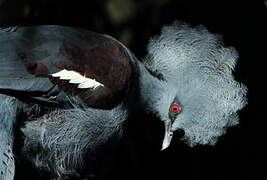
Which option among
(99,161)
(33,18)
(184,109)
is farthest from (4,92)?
(33,18)

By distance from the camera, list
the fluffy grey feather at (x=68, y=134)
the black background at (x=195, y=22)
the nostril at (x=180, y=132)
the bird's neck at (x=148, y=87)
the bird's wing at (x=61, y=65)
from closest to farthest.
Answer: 1. the bird's wing at (x=61, y=65)
2. the fluffy grey feather at (x=68, y=134)
3. the bird's neck at (x=148, y=87)
4. the nostril at (x=180, y=132)
5. the black background at (x=195, y=22)

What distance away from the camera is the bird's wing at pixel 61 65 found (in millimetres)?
3107

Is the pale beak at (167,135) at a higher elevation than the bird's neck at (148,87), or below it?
below

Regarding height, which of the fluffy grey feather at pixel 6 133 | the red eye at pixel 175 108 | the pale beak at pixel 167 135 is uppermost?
the red eye at pixel 175 108

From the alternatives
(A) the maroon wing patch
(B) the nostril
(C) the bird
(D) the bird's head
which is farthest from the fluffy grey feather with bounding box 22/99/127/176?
(B) the nostril

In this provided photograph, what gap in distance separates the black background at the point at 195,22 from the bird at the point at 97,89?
0.59 m

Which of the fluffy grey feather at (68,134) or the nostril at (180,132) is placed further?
the nostril at (180,132)

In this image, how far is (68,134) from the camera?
3.38 metres

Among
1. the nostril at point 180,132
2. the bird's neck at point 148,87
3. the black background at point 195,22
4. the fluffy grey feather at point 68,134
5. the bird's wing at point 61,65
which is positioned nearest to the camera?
the bird's wing at point 61,65

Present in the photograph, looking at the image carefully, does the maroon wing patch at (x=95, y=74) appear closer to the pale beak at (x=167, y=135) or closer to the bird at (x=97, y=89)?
the bird at (x=97, y=89)

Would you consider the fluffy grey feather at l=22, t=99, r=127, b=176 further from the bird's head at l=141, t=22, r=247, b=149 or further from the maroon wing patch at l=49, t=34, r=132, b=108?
the bird's head at l=141, t=22, r=247, b=149

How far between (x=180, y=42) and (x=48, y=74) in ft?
3.44

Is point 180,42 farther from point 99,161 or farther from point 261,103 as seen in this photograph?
point 261,103

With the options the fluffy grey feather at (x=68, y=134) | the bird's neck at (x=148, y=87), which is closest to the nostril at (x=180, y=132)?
the bird's neck at (x=148, y=87)
